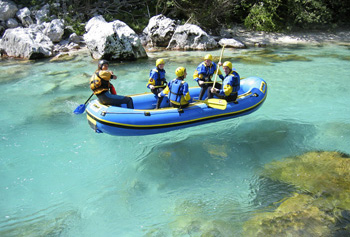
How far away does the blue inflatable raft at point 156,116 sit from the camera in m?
4.72

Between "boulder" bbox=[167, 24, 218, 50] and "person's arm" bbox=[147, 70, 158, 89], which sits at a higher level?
"person's arm" bbox=[147, 70, 158, 89]

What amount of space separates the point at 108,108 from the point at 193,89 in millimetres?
2166

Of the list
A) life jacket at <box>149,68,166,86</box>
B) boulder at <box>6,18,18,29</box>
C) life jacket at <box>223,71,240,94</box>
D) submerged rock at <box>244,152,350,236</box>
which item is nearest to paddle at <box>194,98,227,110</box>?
life jacket at <box>223,71,240,94</box>

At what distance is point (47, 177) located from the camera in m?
4.50

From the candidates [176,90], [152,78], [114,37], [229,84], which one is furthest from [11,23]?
[229,84]

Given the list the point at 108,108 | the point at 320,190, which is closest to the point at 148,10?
the point at 108,108

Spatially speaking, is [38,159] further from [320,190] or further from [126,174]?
[320,190]

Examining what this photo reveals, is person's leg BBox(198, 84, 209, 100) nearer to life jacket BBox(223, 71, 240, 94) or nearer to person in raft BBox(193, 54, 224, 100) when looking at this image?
person in raft BBox(193, 54, 224, 100)

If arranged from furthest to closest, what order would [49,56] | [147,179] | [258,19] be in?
1. [258,19]
2. [49,56]
3. [147,179]

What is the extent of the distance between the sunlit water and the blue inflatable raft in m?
0.50

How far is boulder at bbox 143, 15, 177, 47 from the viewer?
1365cm

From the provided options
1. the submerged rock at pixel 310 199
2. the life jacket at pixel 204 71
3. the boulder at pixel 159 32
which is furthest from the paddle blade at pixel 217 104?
the boulder at pixel 159 32

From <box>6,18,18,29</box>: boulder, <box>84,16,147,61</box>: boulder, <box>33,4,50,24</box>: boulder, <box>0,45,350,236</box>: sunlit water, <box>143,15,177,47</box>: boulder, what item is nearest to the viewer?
<box>0,45,350,236</box>: sunlit water

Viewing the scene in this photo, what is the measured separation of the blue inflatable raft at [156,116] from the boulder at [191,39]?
7.96 metres
